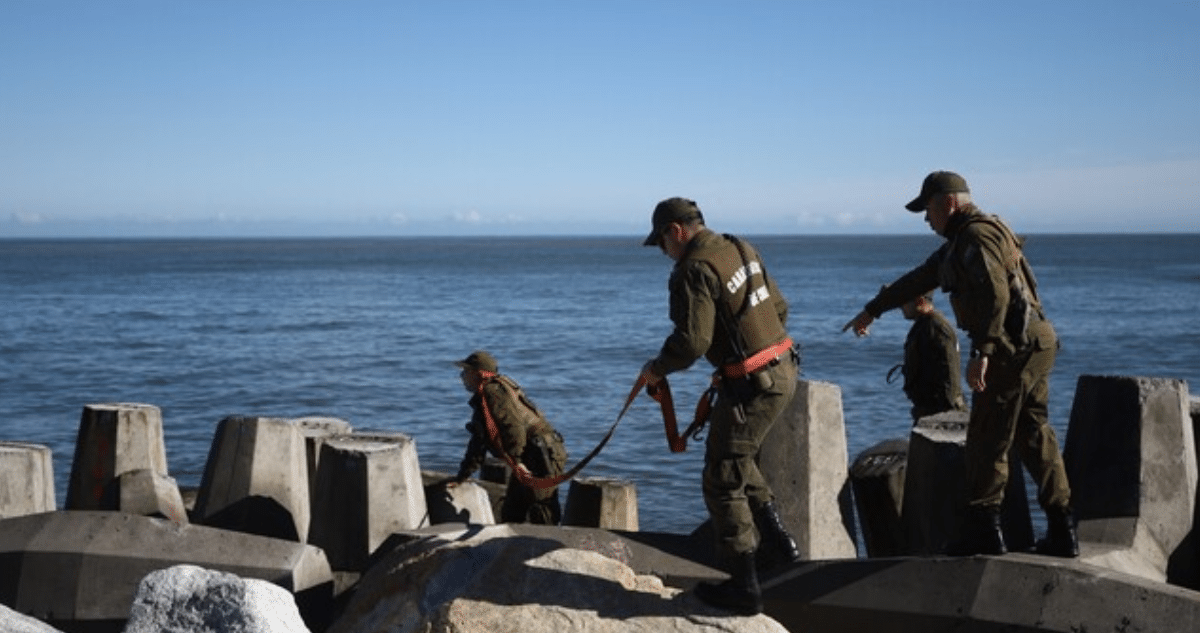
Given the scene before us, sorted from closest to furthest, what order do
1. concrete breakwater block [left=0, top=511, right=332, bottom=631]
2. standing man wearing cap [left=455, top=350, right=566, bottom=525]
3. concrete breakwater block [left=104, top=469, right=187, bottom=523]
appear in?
concrete breakwater block [left=0, top=511, right=332, bottom=631] < concrete breakwater block [left=104, top=469, right=187, bottom=523] < standing man wearing cap [left=455, top=350, right=566, bottom=525]

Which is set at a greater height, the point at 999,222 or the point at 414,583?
the point at 999,222

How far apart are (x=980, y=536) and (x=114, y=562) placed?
4124 mm

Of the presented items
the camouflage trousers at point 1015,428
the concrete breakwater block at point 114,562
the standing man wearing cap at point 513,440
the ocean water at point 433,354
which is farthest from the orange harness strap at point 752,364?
the ocean water at point 433,354

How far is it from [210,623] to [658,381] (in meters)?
2.08

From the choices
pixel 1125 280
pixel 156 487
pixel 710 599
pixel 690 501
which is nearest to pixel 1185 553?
pixel 710 599

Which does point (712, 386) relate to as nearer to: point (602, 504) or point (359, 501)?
point (359, 501)

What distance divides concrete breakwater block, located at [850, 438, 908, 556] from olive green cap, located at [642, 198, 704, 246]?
231 centimetres

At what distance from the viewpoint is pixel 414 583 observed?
697cm

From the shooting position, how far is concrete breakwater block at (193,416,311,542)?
9070 mm

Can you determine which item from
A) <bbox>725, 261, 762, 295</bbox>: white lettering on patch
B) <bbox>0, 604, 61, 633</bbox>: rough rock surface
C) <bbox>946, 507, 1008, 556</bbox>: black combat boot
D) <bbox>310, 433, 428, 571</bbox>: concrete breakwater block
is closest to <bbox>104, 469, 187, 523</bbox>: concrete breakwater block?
<bbox>310, 433, 428, 571</bbox>: concrete breakwater block

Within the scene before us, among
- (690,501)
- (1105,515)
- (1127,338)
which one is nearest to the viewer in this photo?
(1105,515)

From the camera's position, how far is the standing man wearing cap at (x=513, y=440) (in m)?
9.95

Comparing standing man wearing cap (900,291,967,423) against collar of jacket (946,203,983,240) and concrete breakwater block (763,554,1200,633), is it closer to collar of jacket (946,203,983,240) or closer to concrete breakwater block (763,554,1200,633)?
collar of jacket (946,203,983,240)

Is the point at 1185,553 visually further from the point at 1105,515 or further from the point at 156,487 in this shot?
the point at 156,487
